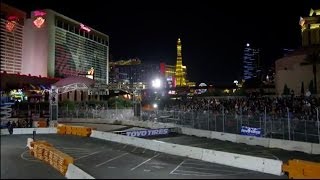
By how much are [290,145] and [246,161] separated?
8694mm

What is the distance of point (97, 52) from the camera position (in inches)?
6565

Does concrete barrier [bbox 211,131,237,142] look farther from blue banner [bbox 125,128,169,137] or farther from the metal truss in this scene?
the metal truss

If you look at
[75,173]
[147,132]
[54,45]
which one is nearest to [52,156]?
[75,173]

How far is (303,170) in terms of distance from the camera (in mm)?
19891

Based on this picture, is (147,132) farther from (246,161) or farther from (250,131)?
(246,161)

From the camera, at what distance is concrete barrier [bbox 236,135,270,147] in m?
32.9

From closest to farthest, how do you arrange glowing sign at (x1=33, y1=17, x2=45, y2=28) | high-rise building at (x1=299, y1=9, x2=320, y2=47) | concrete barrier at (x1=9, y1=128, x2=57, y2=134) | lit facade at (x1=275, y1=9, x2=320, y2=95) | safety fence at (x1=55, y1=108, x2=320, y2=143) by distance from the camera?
1. safety fence at (x1=55, y1=108, x2=320, y2=143)
2. concrete barrier at (x1=9, y1=128, x2=57, y2=134)
3. lit facade at (x1=275, y1=9, x2=320, y2=95)
4. high-rise building at (x1=299, y1=9, x2=320, y2=47)
5. glowing sign at (x1=33, y1=17, x2=45, y2=28)

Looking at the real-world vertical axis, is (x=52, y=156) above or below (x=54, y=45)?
below

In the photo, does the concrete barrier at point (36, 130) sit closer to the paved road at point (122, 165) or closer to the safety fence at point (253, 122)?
the safety fence at point (253, 122)

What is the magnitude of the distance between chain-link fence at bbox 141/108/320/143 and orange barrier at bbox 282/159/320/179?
7.76 metres

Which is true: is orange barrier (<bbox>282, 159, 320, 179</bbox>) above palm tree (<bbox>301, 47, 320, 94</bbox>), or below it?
below

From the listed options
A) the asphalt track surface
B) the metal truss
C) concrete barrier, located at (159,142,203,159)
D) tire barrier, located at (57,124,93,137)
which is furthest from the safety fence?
the metal truss

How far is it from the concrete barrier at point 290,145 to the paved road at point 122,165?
829 cm

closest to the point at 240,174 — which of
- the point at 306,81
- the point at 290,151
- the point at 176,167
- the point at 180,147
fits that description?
the point at 176,167
